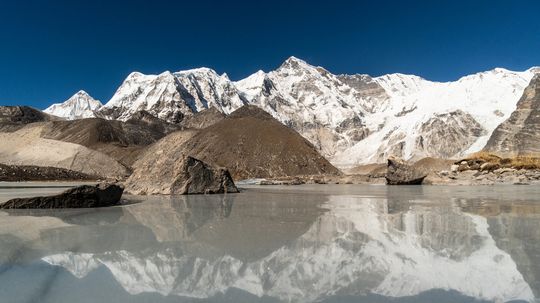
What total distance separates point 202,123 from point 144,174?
434ft

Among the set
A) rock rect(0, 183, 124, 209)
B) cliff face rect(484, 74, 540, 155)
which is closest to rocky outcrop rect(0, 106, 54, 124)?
rock rect(0, 183, 124, 209)

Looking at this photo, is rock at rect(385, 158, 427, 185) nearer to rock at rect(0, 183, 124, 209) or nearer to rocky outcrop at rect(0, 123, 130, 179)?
rock at rect(0, 183, 124, 209)

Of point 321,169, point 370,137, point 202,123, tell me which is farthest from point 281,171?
point 370,137

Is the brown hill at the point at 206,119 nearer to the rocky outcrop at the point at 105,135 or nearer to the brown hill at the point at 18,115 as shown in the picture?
the rocky outcrop at the point at 105,135

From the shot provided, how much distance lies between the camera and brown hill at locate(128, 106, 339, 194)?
73375mm

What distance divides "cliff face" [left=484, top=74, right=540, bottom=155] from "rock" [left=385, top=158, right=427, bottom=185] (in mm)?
87152

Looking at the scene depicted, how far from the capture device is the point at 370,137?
655ft

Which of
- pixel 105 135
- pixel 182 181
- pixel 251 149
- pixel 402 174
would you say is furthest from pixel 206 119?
pixel 182 181

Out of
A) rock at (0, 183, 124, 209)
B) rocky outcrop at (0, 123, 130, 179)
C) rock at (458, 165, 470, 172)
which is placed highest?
rocky outcrop at (0, 123, 130, 179)

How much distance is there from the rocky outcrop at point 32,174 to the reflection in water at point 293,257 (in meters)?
38.0

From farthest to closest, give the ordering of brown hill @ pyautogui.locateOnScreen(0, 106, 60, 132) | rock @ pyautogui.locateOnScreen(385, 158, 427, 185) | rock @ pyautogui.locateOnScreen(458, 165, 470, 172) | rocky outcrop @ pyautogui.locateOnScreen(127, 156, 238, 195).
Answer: brown hill @ pyautogui.locateOnScreen(0, 106, 60, 132) → rock @ pyautogui.locateOnScreen(458, 165, 470, 172) → rock @ pyautogui.locateOnScreen(385, 158, 427, 185) → rocky outcrop @ pyautogui.locateOnScreen(127, 156, 238, 195)

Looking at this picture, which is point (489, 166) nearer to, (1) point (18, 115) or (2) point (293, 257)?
(2) point (293, 257)

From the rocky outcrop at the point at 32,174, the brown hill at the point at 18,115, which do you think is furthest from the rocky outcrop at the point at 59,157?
the brown hill at the point at 18,115

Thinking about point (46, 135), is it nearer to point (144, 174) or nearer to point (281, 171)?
point (281, 171)
